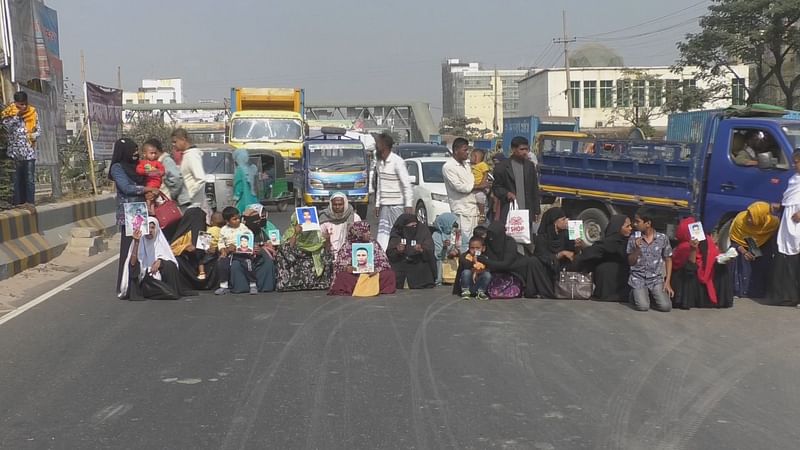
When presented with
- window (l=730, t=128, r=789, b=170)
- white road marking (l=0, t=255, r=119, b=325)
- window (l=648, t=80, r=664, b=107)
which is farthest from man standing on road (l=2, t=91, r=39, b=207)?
window (l=648, t=80, r=664, b=107)

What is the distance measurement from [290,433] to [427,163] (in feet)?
42.4

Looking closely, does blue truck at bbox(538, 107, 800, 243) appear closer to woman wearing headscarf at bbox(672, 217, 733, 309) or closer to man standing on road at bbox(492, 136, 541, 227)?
woman wearing headscarf at bbox(672, 217, 733, 309)

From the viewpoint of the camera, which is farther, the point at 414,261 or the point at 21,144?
the point at 21,144

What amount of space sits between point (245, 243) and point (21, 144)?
5615 millimetres

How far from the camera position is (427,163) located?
1756cm

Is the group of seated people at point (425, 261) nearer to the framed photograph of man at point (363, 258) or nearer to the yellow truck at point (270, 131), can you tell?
the framed photograph of man at point (363, 258)

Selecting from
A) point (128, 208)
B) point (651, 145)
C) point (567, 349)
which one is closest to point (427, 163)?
point (651, 145)

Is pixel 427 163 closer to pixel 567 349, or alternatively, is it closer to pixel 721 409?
pixel 567 349

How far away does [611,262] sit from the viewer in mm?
9516

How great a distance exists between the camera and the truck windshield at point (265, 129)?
25.8 metres

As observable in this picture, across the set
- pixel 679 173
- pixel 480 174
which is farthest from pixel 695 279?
pixel 480 174

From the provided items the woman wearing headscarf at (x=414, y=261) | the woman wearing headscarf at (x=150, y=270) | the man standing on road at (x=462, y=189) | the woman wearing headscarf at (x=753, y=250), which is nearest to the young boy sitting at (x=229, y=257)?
the woman wearing headscarf at (x=150, y=270)

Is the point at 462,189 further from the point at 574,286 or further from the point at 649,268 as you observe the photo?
the point at 649,268

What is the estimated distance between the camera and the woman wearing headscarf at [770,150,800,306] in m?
9.20
